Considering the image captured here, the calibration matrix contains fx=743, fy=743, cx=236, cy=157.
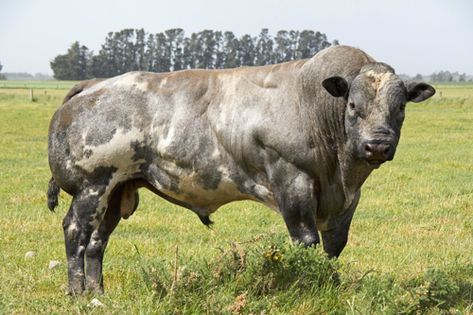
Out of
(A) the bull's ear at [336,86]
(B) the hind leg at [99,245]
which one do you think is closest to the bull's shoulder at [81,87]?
(B) the hind leg at [99,245]

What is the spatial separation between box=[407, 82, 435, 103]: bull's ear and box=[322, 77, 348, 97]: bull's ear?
1.59 ft

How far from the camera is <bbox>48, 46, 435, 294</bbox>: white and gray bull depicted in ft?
18.0

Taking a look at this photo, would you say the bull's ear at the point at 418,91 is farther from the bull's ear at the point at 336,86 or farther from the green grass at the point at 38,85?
the green grass at the point at 38,85

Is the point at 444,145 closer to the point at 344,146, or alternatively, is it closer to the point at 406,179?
the point at 406,179

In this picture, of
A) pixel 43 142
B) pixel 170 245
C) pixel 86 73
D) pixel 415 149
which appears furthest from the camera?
pixel 86 73

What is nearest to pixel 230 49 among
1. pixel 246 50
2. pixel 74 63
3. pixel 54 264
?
pixel 246 50

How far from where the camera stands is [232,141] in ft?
19.5

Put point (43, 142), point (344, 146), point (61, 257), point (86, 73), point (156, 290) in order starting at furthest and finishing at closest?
point (86, 73)
point (43, 142)
point (61, 257)
point (344, 146)
point (156, 290)

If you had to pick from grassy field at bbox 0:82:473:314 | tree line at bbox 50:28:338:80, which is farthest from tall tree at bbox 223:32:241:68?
grassy field at bbox 0:82:473:314

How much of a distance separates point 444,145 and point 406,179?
7.48m

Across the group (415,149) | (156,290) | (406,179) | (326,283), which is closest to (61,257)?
(156,290)

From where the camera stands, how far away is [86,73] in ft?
388

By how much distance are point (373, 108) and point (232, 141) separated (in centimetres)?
122

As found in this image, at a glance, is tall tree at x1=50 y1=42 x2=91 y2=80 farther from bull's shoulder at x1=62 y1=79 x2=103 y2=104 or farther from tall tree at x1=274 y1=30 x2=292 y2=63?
bull's shoulder at x1=62 y1=79 x2=103 y2=104
